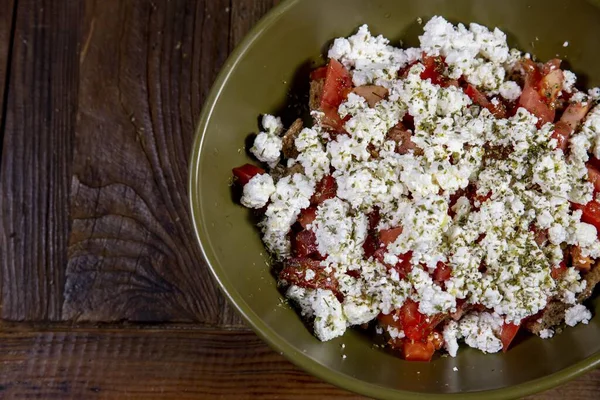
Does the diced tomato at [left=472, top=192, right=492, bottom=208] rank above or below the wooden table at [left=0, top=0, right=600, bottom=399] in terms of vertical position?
above

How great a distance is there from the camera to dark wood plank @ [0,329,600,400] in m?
1.94

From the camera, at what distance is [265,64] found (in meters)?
1.72

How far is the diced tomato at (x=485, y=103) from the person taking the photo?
1681 mm

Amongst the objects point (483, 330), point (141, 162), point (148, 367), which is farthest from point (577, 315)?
point (141, 162)

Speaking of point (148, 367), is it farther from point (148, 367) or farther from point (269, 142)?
point (269, 142)

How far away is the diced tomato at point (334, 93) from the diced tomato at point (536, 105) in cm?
45

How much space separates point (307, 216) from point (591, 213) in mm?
701

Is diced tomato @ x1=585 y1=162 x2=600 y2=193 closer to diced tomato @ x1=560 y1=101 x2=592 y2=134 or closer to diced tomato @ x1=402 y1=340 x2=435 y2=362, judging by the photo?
diced tomato @ x1=560 y1=101 x2=592 y2=134

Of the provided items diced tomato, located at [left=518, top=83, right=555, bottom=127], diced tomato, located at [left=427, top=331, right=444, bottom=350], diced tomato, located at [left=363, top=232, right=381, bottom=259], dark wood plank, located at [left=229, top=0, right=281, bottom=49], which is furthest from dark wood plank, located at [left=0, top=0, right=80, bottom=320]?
diced tomato, located at [left=518, top=83, right=555, bottom=127]

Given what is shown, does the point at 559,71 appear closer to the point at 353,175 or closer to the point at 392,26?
the point at 392,26

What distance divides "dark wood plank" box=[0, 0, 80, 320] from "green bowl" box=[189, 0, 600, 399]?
676 millimetres

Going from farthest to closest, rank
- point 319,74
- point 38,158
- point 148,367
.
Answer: point 38,158, point 148,367, point 319,74

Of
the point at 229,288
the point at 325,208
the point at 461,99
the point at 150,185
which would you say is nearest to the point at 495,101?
the point at 461,99

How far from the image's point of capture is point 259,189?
1633 mm
